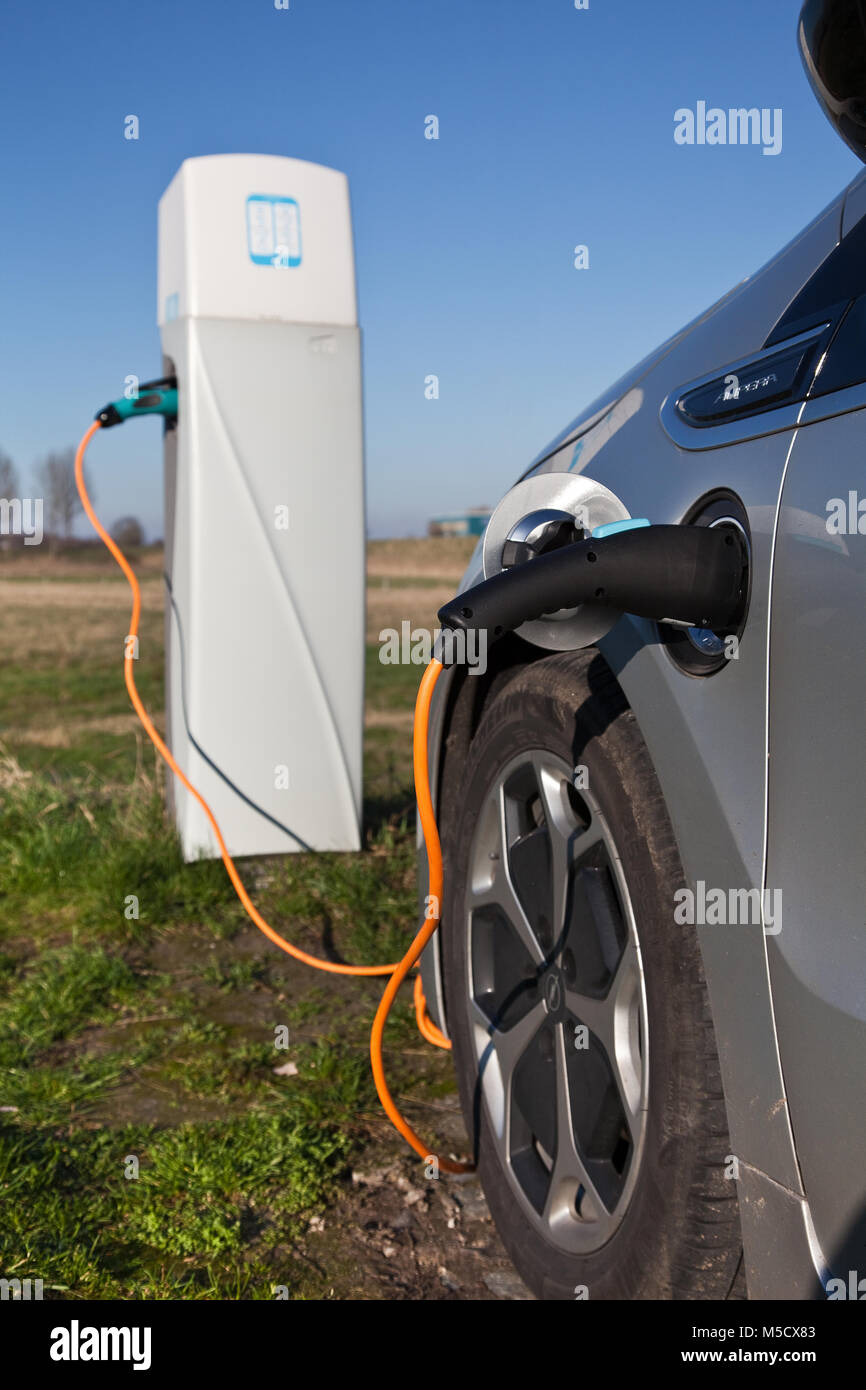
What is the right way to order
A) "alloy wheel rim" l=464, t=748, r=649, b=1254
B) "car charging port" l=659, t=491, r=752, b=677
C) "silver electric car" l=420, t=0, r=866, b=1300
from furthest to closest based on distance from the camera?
1. "alloy wheel rim" l=464, t=748, r=649, b=1254
2. "car charging port" l=659, t=491, r=752, b=677
3. "silver electric car" l=420, t=0, r=866, b=1300

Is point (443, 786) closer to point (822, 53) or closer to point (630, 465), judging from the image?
point (630, 465)

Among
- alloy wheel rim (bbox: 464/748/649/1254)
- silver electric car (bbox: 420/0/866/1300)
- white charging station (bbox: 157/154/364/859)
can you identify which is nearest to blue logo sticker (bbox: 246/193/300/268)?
white charging station (bbox: 157/154/364/859)

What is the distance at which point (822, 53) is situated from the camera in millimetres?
983

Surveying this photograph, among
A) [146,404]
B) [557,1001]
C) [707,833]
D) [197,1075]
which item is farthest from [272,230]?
[707,833]

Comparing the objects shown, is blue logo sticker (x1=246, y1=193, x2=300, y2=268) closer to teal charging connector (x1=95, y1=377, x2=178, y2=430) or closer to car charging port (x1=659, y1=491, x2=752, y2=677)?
teal charging connector (x1=95, y1=377, x2=178, y2=430)

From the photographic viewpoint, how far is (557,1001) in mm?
1754

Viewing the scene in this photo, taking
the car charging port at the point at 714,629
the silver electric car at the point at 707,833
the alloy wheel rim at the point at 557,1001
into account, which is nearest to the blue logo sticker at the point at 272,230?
the silver electric car at the point at 707,833

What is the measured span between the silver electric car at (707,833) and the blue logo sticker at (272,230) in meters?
2.35

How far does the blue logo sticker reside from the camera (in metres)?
3.85

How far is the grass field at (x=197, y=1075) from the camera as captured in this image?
2035 millimetres

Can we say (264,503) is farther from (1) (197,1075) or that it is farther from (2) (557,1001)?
(2) (557,1001)

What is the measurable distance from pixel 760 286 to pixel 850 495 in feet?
1.54

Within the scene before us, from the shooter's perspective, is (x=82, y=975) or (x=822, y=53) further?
(x=82, y=975)
